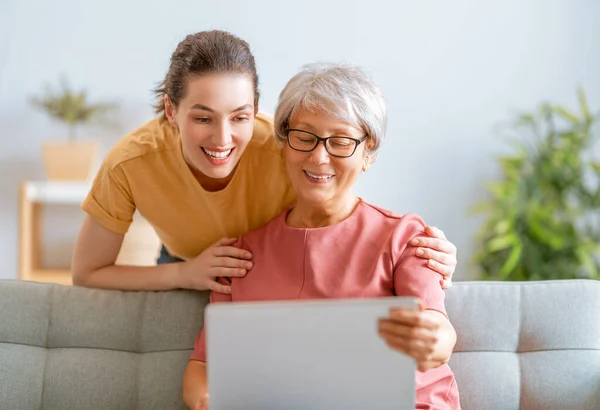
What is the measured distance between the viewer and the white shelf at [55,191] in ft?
12.4

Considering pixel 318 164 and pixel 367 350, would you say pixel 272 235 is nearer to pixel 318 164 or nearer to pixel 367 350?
pixel 318 164

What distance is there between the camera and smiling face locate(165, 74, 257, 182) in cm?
180

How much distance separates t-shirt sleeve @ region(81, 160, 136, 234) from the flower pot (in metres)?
1.95

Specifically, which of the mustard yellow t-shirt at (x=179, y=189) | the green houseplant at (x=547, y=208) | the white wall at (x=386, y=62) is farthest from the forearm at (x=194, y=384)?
the white wall at (x=386, y=62)

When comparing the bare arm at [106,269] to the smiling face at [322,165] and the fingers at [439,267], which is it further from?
the fingers at [439,267]

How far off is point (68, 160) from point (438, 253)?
2.63m

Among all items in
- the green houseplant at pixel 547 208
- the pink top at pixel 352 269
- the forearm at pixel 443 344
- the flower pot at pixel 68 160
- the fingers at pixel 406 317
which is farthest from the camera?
the flower pot at pixel 68 160

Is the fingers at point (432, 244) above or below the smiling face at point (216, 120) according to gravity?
below

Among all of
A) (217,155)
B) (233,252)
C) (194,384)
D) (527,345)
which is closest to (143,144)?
(217,155)

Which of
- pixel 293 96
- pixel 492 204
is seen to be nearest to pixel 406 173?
pixel 492 204

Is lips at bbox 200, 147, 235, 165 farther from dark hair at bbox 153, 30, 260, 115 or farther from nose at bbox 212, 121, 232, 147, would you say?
dark hair at bbox 153, 30, 260, 115

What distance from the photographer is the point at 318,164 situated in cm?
175

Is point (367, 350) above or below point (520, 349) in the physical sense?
above

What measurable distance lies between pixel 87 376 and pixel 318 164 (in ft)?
2.57
